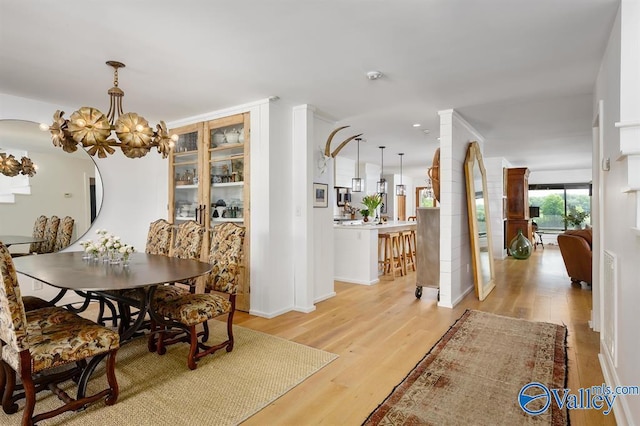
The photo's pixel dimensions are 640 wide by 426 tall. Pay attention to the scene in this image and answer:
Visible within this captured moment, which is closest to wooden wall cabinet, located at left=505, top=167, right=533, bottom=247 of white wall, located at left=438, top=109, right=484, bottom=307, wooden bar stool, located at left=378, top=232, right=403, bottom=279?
wooden bar stool, located at left=378, top=232, right=403, bottom=279

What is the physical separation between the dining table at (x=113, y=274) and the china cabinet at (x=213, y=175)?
4.20ft

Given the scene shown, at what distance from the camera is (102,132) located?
270 cm

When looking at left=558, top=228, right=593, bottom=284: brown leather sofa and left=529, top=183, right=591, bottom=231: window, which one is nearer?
left=558, top=228, right=593, bottom=284: brown leather sofa

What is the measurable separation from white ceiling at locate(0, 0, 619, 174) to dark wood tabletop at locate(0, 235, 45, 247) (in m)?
1.55

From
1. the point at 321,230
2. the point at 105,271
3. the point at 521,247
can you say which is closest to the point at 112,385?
the point at 105,271

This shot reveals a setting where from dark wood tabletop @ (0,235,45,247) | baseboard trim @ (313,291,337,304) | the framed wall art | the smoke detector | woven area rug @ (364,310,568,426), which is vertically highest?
the smoke detector

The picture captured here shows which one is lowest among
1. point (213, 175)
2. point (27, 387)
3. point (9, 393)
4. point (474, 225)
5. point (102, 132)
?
point (9, 393)

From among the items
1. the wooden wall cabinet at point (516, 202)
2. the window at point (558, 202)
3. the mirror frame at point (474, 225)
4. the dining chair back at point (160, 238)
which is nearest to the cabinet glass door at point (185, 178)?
the dining chair back at point (160, 238)

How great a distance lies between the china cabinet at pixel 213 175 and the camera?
13.7ft

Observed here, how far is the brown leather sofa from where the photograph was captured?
207 inches

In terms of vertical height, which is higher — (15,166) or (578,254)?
(15,166)

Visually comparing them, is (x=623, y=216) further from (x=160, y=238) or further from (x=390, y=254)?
(x=390, y=254)

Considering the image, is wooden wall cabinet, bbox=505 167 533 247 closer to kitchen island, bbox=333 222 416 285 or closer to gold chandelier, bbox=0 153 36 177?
kitchen island, bbox=333 222 416 285

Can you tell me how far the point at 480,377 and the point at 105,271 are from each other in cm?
283
